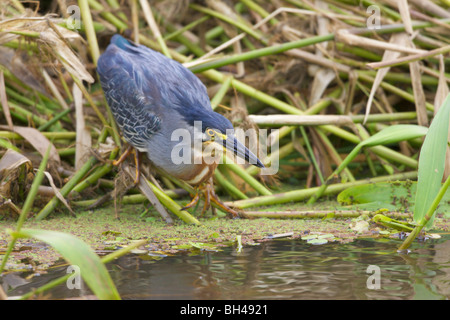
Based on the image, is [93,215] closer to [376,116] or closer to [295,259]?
[295,259]

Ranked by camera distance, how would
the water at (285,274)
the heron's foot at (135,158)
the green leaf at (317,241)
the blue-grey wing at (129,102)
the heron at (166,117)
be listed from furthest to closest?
1. the heron's foot at (135,158)
2. the blue-grey wing at (129,102)
3. the heron at (166,117)
4. the green leaf at (317,241)
5. the water at (285,274)

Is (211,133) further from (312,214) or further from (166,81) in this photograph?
(312,214)

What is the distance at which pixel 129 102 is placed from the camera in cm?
396

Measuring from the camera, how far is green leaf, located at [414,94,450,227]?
9.86 ft

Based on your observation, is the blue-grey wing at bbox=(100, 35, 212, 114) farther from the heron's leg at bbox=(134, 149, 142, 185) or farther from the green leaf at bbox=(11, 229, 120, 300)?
the green leaf at bbox=(11, 229, 120, 300)

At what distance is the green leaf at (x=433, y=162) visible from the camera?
300cm

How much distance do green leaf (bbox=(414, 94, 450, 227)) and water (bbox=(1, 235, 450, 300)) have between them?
0.31 meters

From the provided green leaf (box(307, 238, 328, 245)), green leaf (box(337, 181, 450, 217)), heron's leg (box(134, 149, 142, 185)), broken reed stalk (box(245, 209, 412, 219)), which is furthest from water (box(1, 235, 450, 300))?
heron's leg (box(134, 149, 142, 185))

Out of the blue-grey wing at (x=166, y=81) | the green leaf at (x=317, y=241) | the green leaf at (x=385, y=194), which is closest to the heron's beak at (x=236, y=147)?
the blue-grey wing at (x=166, y=81)

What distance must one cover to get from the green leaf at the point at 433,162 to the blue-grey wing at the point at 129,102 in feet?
5.53

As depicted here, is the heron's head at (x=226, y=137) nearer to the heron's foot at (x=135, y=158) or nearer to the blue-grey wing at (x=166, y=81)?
the blue-grey wing at (x=166, y=81)

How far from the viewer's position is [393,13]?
5180 mm

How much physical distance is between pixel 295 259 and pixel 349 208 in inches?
41.5

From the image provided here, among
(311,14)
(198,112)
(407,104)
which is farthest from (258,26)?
(198,112)
